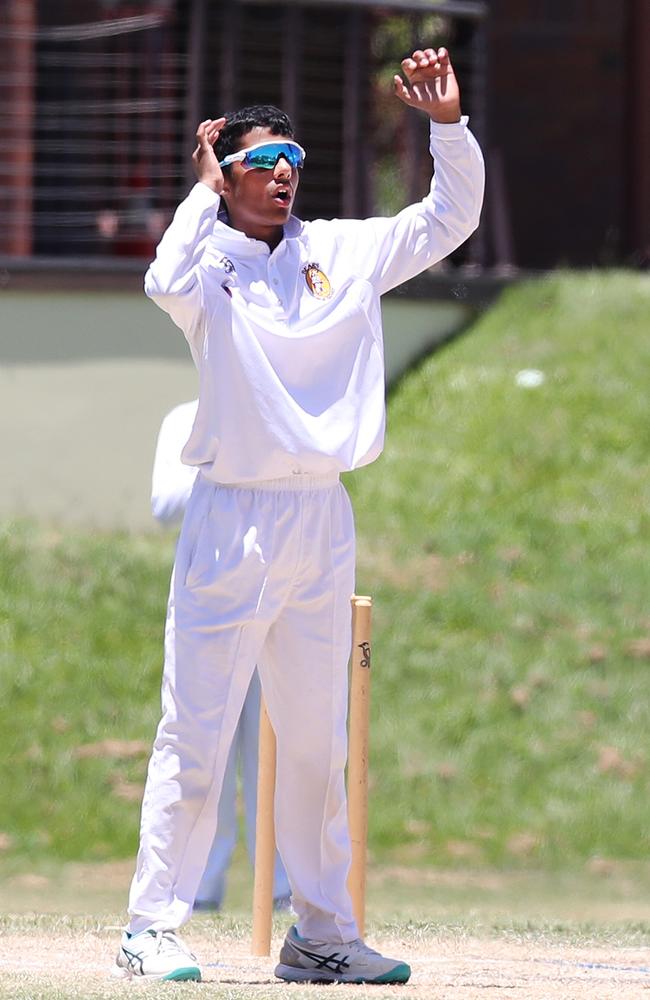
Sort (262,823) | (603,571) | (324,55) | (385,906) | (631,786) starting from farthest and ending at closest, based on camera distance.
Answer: (324,55), (603,571), (631,786), (385,906), (262,823)

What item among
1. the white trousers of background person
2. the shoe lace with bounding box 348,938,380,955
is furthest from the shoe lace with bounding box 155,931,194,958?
the white trousers of background person

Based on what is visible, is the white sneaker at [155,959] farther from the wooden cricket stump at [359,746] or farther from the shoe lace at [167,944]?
the wooden cricket stump at [359,746]

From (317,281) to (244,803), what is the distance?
2.87 metres

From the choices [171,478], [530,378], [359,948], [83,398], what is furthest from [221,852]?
[530,378]

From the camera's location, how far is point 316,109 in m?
14.6

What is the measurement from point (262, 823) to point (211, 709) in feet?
2.50

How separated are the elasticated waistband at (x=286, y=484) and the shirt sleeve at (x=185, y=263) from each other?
39cm

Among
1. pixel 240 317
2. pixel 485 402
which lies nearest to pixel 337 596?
pixel 240 317

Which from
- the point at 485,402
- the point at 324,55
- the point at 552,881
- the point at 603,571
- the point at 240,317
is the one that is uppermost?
the point at 324,55

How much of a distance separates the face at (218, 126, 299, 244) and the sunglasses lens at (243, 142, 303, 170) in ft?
0.04

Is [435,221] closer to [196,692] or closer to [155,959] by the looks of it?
[196,692]

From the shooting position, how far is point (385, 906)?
8.25m

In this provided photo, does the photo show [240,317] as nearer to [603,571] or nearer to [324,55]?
[603,571]

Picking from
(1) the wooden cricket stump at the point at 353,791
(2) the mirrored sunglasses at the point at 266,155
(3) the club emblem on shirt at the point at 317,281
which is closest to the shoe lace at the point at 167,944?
(1) the wooden cricket stump at the point at 353,791
